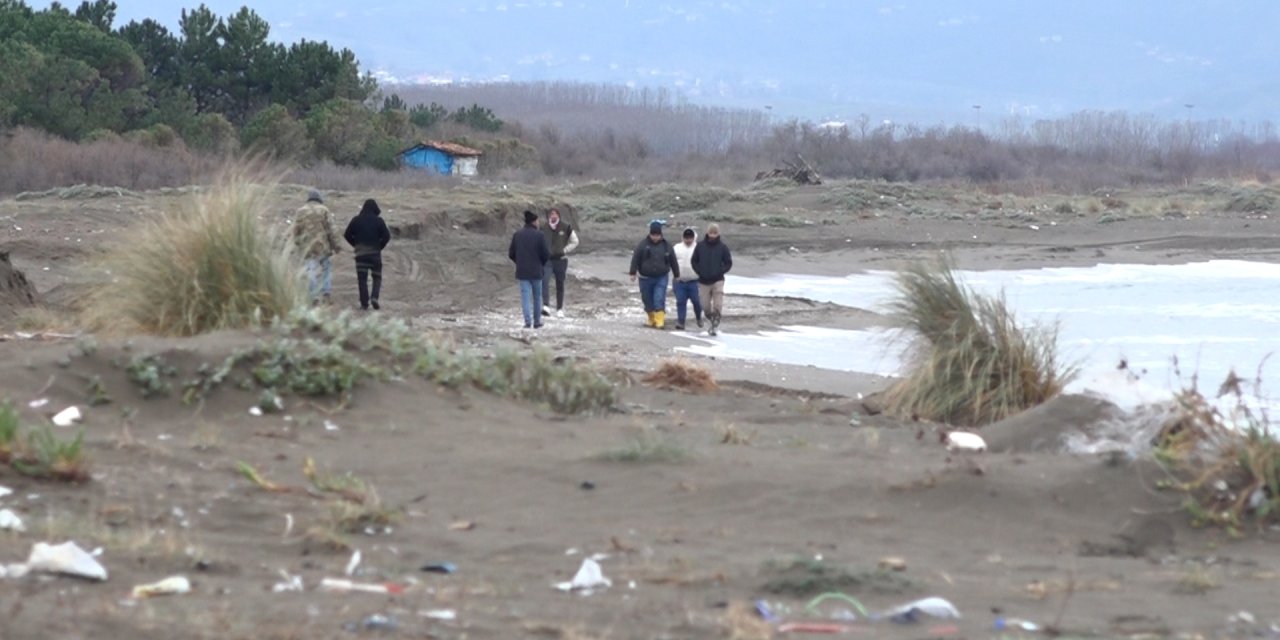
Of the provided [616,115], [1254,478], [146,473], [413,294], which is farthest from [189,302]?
[616,115]

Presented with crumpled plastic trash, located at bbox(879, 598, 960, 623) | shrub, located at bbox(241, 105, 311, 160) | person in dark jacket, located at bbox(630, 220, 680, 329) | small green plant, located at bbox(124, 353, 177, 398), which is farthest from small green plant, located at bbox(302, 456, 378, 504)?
shrub, located at bbox(241, 105, 311, 160)

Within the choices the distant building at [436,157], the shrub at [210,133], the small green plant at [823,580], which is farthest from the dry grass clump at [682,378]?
the distant building at [436,157]

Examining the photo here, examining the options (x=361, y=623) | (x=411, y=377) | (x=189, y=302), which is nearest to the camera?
(x=361, y=623)

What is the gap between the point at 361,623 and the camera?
504cm

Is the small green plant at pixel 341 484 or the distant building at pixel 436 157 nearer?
the small green plant at pixel 341 484

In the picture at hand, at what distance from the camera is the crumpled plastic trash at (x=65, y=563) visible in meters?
5.26

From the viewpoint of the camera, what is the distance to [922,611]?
5512 mm


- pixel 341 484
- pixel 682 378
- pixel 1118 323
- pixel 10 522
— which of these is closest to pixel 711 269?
pixel 1118 323

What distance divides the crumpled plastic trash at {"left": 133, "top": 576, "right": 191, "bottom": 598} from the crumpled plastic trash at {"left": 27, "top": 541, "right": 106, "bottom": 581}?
17 centimetres

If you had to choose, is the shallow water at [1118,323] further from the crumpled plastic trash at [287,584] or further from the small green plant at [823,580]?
the crumpled plastic trash at [287,584]

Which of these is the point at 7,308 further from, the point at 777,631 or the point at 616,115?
the point at 616,115

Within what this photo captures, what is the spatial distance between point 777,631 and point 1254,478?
9.56ft

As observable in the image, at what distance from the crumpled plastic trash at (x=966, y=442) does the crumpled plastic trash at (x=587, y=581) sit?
335 cm

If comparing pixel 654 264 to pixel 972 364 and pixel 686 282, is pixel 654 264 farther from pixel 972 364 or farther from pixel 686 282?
pixel 972 364
